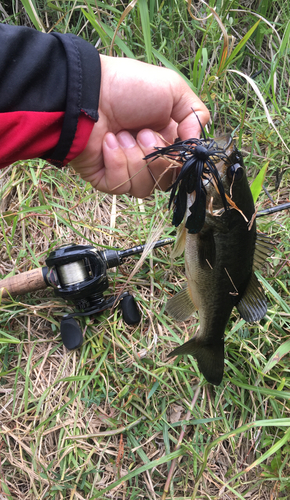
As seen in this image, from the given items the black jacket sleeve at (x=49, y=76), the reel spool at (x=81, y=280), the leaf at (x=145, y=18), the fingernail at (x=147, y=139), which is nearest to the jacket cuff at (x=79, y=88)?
the black jacket sleeve at (x=49, y=76)

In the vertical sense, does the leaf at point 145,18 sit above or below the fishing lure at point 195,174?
above

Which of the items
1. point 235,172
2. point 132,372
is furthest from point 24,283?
point 235,172

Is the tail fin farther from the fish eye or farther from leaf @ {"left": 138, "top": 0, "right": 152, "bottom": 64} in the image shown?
leaf @ {"left": 138, "top": 0, "right": 152, "bottom": 64}

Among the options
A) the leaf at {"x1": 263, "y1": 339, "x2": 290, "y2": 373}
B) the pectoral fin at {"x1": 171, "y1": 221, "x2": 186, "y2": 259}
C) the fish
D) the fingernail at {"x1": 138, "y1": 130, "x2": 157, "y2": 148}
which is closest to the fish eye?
the fish

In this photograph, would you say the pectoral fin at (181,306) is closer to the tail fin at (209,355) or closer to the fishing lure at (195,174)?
the tail fin at (209,355)

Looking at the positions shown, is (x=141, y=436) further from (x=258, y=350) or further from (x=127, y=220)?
(x=127, y=220)
